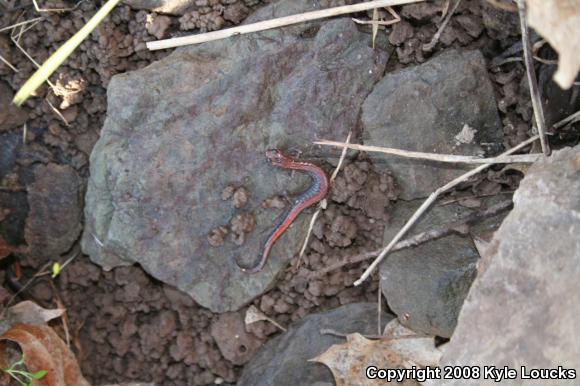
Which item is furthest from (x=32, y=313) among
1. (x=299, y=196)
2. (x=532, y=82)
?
(x=532, y=82)

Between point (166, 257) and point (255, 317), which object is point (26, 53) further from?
point (255, 317)

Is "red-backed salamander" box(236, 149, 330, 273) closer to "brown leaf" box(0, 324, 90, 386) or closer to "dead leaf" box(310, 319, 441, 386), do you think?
"dead leaf" box(310, 319, 441, 386)

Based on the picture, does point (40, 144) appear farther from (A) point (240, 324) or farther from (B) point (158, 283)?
(A) point (240, 324)

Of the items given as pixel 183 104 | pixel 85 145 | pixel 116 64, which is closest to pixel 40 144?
pixel 85 145

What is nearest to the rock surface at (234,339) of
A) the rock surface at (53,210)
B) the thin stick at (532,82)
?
the rock surface at (53,210)

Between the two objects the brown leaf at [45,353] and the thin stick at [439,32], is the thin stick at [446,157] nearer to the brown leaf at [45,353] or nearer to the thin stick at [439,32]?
the thin stick at [439,32]

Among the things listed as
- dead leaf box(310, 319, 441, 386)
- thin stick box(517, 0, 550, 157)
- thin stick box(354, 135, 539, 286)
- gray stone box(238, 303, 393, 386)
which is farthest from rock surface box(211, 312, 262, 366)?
thin stick box(517, 0, 550, 157)

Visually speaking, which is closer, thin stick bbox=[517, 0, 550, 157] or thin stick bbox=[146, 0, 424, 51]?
thin stick bbox=[517, 0, 550, 157]
